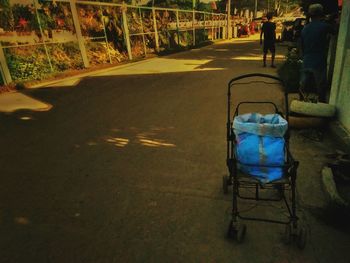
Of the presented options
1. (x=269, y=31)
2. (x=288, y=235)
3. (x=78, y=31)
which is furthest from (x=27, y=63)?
(x=288, y=235)

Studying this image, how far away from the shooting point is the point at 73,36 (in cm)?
1398

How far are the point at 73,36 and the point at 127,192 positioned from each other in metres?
12.7

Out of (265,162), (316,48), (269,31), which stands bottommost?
(265,162)

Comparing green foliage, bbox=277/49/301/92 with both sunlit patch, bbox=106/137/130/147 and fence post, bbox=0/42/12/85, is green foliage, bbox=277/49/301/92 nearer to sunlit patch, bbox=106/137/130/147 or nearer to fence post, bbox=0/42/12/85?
sunlit patch, bbox=106/137/130/147

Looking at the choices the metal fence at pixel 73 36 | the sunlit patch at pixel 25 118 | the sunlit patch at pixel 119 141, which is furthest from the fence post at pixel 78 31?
the sunlit patch at pixel 119 141

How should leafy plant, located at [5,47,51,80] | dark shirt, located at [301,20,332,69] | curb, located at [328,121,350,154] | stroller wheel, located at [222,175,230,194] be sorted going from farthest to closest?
leafy plant, located at [5,47,51,80] < dark shirt, located at [301,20,332,69] < curb, located at [328,121,350,154] < stroller wheel, located at [222,175,230,194]

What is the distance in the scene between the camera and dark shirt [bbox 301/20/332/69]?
548cm

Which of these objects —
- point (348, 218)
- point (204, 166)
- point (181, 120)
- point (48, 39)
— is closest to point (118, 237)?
point (204, 166)

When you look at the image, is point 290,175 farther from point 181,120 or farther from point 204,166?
point 181,120

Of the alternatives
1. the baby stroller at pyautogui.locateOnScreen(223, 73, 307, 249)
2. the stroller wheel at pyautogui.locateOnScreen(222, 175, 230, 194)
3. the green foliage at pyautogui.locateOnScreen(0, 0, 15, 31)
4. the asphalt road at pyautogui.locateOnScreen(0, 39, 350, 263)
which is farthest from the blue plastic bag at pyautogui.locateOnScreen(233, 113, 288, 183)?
the green foliage at pyautogui.locateOnScreen(0, 0, 15, 31)

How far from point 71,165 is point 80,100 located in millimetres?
4252

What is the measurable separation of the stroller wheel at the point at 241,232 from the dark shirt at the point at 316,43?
173 inches

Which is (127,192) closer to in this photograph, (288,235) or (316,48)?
(288,235)

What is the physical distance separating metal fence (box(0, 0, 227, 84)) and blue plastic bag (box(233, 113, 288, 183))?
10.7 m
